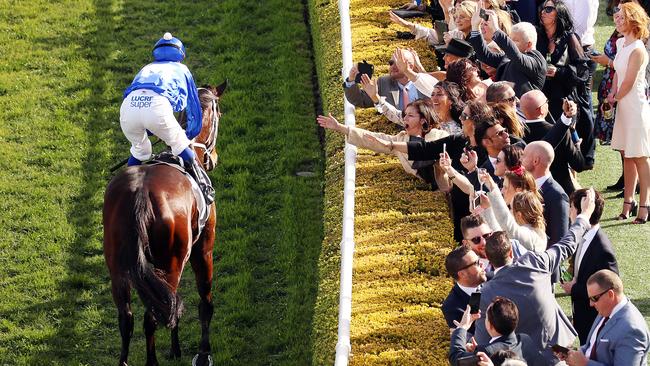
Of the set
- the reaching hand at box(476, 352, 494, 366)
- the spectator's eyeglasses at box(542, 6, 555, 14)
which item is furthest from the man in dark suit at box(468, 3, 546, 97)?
the reaching hand at box(476, 352, 494, 366)

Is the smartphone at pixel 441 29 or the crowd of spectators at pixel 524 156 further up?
the smartphone at pixel 441 29

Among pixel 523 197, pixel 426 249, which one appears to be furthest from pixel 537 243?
pixel 426 249

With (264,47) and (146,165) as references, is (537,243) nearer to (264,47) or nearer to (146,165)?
(146,165)

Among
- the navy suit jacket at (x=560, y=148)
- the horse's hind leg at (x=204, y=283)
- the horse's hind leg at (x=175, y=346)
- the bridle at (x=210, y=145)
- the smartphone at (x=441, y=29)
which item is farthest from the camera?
the smartphone at (x=441, y=29)

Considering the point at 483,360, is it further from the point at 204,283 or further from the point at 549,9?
the point at 549,9

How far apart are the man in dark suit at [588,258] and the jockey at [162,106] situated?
2.98 m

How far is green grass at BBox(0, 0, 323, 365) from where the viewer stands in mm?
9492

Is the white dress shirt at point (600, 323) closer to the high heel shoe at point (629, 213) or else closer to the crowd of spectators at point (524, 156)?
the crowd of spectators at point (524, 156)

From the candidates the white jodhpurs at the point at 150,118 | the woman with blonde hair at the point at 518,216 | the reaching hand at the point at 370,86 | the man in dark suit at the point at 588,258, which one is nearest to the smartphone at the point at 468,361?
the woman with blonde hair at the point at 518,216

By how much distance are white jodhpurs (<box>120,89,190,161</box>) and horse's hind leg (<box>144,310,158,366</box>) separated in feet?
4.21

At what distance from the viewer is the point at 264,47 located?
45.8 ft

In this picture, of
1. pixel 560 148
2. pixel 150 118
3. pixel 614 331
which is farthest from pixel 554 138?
pixel 150 118

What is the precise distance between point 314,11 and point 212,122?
4.08m

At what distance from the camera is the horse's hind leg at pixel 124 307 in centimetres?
808
